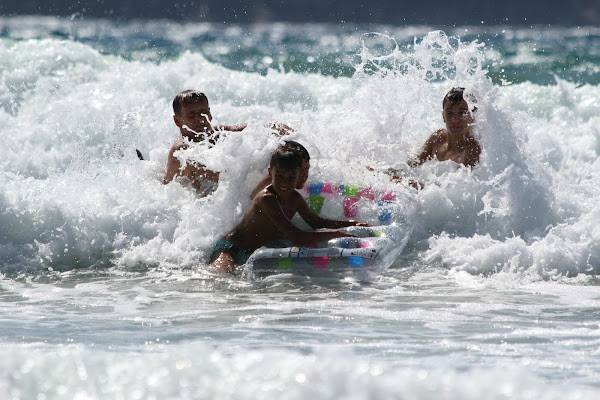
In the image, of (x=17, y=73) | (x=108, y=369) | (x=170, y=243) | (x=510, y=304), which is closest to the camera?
(x=108, y=369)

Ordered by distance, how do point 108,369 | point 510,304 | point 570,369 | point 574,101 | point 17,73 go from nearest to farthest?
1. point 108,369
2. point 570,369
3. point 510,304
4. point 574,101
5. point 17,73

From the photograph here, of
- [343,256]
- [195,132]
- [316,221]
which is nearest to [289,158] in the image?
[316,221]

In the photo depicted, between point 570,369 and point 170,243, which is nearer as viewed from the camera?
point 570,369

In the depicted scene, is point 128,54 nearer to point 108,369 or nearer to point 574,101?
point 574,101

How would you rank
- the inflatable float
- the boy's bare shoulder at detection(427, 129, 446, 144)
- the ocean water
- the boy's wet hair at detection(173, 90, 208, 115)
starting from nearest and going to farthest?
the ocean water → the inflatable float → the boy's wet hair at detection(173, 90, 208, 115) → the boy's bare shoulder at detection(427, 129, 446, 144)

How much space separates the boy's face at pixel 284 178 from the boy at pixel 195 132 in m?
1.05

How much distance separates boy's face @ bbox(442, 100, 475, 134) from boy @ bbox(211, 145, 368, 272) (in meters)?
1.84

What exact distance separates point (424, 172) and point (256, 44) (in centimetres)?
1685

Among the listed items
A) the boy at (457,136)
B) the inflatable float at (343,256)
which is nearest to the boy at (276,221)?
the inflatable float at (343,256)

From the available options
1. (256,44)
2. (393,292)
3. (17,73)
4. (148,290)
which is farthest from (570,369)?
(256,44)

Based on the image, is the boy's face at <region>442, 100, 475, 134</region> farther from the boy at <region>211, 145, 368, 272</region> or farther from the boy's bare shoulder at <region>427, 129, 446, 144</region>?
the boy at <region>211, 145, 368, 272</region>

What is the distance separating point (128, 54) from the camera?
19109 millimetres

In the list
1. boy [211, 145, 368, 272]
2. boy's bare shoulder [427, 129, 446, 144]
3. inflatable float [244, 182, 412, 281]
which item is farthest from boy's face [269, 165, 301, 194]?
boy's bare shoulder [427, 129, 446, 144]

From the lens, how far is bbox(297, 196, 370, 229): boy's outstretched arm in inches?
222
